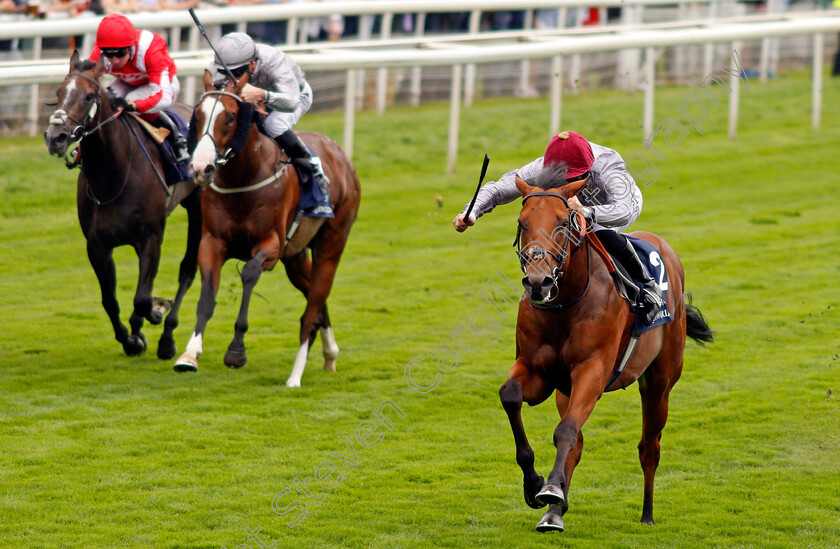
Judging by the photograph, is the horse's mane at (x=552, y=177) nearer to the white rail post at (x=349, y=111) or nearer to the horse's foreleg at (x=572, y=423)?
the horse's foreleg at (x=572, y=423)

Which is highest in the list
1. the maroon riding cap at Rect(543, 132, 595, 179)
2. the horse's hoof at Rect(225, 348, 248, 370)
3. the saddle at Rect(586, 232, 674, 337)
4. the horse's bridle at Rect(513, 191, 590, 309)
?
the maroon riding cap at Rect(543, 132, 595, 179)

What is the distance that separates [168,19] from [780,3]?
10889 millimetres

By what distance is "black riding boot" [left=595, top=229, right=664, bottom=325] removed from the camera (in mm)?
5133

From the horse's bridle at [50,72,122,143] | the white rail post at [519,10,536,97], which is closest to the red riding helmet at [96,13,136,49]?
the horse's bridle at [50,72,122,143]

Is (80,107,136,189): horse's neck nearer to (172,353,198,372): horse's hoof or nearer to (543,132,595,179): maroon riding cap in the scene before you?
(172,353,198,372): horse's hoof

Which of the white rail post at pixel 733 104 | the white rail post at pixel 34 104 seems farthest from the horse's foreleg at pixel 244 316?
the white rail post at pixel 733 104

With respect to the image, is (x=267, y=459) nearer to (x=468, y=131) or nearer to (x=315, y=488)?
(x=315, y=488)

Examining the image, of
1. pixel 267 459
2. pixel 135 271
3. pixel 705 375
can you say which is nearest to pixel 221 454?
pixel 267 459

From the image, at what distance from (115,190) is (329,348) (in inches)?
69.3

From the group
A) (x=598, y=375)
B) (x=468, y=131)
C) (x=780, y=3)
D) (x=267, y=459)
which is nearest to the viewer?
(x=598, y=375)

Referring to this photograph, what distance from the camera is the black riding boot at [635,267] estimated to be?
16.8 ft

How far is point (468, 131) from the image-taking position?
46.8ft

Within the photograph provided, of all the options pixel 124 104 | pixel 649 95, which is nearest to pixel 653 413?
pixel 124 104

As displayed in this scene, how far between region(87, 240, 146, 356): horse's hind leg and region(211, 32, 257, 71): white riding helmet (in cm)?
145
